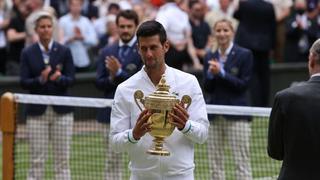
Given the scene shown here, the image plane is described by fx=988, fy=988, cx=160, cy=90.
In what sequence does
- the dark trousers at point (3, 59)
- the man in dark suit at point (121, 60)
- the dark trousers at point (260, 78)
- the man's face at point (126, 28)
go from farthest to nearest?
the dark trousers at point (3, 59) < the dark trousers at point (260, 78) < the man's face at point (126, 28) < the man in dark suit at point (121, 60)

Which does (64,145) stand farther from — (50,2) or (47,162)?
(50,2)

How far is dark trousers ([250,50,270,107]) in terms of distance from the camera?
56.1 ft

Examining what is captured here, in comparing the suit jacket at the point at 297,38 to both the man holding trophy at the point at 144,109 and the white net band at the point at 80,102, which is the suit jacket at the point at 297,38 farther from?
the man holding trophy at the point at 144,109

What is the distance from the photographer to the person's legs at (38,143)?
1195 cm

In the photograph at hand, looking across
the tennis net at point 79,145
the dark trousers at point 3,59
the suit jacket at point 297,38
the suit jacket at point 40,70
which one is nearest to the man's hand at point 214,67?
the tennis net at point 79,145

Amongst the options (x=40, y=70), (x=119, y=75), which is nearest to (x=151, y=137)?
(x=119, y=75)

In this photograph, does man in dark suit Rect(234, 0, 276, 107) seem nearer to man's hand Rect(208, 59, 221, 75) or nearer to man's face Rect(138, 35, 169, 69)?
man's hand Rect(208, 59, 221, 75)

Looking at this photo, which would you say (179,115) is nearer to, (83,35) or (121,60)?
(121,60)

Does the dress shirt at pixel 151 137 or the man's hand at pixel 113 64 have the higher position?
the dress shirt at pixel 151 137

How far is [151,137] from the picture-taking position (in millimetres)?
7508

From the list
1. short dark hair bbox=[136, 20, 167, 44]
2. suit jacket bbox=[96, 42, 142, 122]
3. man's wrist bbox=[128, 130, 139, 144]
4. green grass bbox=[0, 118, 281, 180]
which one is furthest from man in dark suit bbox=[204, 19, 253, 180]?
man's wrist bbox=[128, 130, 139, 144]

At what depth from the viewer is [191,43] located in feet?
60.4

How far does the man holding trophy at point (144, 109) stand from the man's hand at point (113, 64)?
156 inches

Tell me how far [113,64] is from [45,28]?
1276 millimetres
